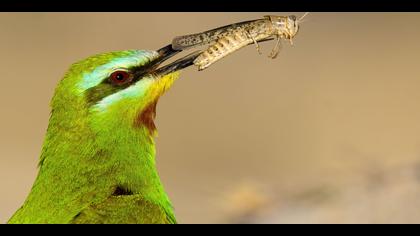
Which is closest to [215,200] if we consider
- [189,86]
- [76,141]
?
[189,86]

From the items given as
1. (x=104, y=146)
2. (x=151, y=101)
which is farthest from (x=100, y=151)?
(x=151, y=101)

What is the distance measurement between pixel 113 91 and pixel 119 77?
0.07 metres

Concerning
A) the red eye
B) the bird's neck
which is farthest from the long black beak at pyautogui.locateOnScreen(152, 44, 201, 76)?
the bird's neck

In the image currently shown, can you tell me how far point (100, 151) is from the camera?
196 inches

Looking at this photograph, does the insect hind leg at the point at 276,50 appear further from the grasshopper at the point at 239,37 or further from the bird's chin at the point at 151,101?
the bird's chin at the point at 151,101

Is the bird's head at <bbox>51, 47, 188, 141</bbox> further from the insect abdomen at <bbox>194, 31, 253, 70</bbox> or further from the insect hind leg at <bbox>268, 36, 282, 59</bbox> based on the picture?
the insect hind leg at <bbox>268, 36, 282, 59</bbox>

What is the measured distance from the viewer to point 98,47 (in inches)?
400

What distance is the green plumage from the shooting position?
474cm

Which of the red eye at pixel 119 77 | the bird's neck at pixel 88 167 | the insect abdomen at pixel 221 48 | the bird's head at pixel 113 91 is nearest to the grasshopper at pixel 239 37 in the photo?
the insect abdomen at pixel 221 48

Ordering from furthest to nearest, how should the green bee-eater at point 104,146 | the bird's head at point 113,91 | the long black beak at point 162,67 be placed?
the long black beak at point 162,67 → the bird's head at point 113,91 → the green bee-eater at point 104,146

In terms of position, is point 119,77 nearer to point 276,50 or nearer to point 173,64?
point 173,64

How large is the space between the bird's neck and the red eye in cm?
20

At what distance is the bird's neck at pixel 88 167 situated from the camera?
4.81 meters
